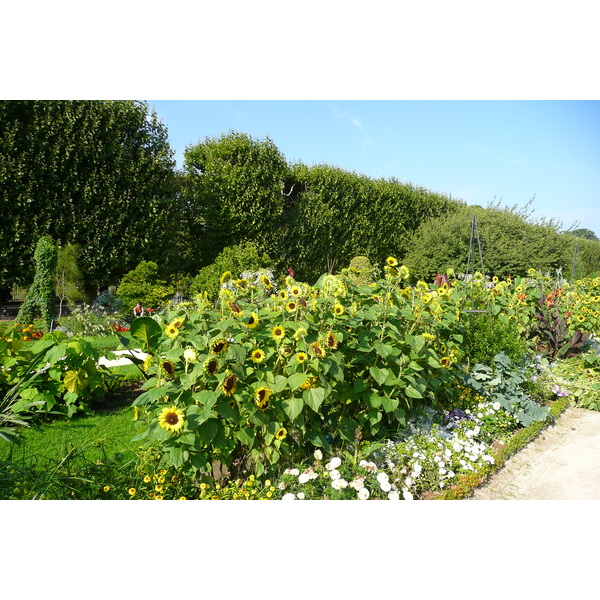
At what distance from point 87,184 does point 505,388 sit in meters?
8.92

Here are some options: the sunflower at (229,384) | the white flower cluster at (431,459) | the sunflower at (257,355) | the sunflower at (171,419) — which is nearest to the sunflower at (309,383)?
the sunflower at (257,355)

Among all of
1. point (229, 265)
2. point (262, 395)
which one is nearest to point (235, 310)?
point (262, 395)

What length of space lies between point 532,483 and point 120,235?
9166mm

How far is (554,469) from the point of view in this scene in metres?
3.08

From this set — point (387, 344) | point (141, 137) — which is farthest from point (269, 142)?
point (387, 344)

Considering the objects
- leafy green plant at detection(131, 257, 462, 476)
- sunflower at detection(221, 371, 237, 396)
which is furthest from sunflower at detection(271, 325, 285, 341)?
sunflower at detection(221, 371, 237, 396)

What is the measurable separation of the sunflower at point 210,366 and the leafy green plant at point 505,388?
2549 millimetres

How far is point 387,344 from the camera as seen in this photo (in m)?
2.60

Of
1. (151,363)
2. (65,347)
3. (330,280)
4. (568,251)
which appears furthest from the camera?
(568,251)

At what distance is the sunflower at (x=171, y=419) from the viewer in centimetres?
201

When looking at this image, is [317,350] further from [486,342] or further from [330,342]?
[486,342]

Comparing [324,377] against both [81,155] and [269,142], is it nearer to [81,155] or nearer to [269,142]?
[81,155]

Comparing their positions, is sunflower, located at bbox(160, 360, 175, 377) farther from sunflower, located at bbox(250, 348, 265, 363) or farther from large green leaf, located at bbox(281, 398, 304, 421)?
large green leaf, located at bbox(281, 398, 304, 421)

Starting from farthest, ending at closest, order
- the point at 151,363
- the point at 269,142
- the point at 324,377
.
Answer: the point at 269,142
the point at 151,363
the point at 324,377
